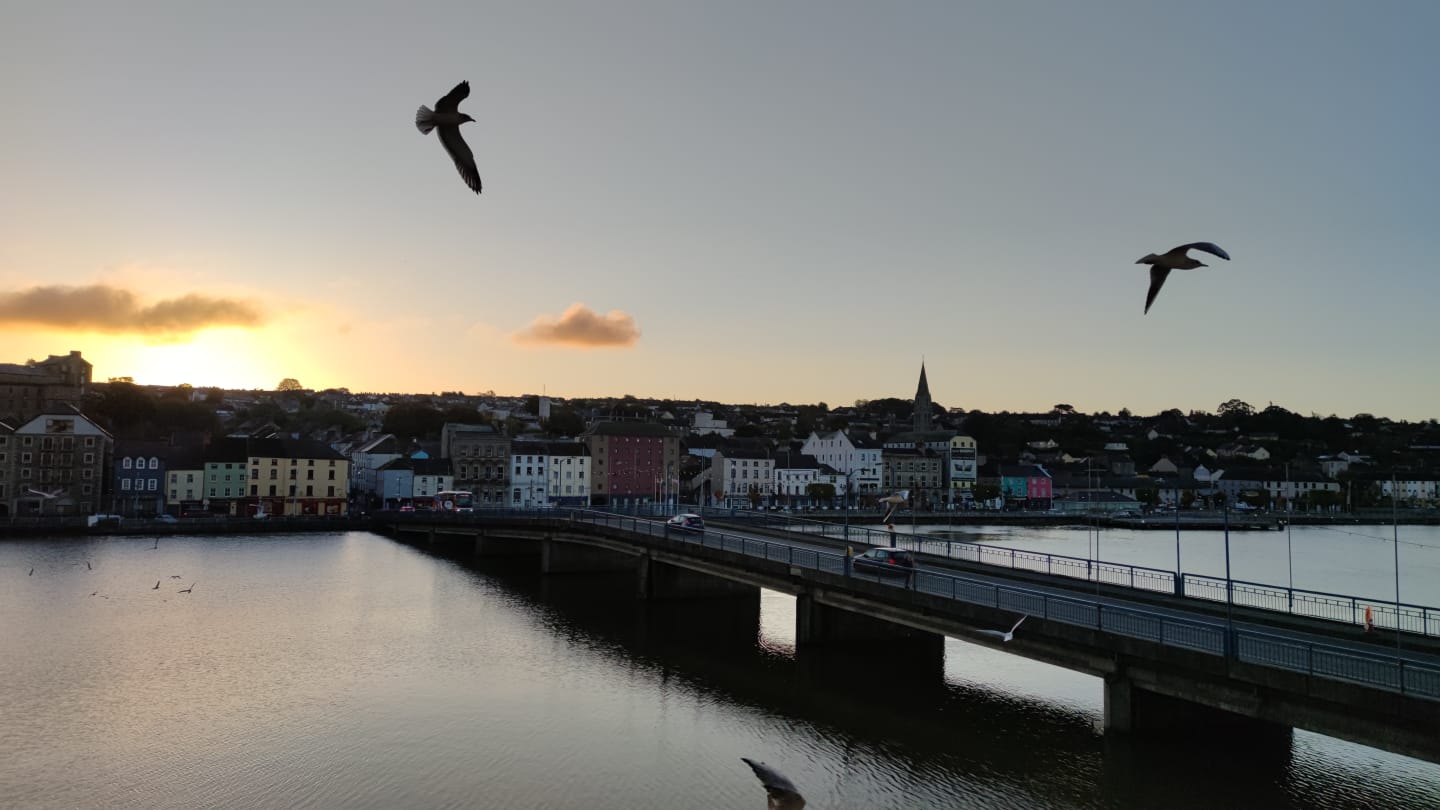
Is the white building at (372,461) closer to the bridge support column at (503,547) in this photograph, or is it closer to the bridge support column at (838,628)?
the bridge support column at (503,547)

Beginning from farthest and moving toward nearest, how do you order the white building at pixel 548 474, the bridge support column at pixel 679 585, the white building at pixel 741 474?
the white building at pixel 741 474, the white building at pixel 548 474, the bridge support column at pixel 679 585

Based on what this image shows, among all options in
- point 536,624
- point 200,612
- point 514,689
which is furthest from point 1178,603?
A: point 200,612

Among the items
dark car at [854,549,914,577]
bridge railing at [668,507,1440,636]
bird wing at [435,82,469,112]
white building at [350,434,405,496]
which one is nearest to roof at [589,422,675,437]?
white building at [350,434,405,496]

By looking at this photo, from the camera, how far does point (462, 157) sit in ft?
29.0

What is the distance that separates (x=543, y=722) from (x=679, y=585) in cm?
2479

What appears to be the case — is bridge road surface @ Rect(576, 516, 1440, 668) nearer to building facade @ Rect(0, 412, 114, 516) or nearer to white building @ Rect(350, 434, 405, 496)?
building facade @ Rect(0, 412, 114, 516)

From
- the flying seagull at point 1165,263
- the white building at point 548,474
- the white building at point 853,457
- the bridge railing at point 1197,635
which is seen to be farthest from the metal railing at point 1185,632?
the white building at point 853,457

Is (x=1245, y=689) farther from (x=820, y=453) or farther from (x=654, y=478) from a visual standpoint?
(x=820, y=453)

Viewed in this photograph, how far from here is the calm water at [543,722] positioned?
23.4m

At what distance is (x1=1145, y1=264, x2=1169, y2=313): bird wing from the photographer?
13.2 meters

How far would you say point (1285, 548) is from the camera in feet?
323

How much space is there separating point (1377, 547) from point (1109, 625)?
100683 millimetres

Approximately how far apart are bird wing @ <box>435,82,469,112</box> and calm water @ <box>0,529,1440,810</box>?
61.1 feet

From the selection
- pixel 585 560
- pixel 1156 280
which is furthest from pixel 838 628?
pixel 585 560
